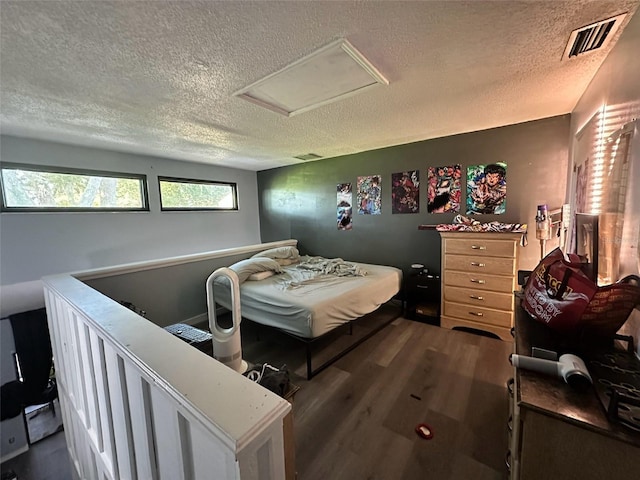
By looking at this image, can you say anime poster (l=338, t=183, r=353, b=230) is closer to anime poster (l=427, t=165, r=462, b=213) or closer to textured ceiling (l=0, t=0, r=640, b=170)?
anime poster (l=427, t=165, r=462, b=213)

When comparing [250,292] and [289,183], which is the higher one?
[289,183]

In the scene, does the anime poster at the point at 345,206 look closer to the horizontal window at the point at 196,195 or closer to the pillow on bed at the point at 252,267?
the pillow on bed at the point at 252,267

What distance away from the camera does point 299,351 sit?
261cm

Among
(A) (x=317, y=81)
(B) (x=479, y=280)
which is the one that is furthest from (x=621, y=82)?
(B) (x=479, y=280)

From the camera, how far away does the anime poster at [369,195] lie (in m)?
3.93

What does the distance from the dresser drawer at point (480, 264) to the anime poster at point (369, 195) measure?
1343 millimetres

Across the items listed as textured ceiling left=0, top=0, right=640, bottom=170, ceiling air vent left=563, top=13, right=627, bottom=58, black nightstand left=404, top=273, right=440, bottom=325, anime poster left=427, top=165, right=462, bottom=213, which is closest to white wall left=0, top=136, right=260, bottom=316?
textured ceiling left=0, top=0, right=640, bottom=170

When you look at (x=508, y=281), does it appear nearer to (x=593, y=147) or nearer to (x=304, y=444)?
(x=593, y=147)

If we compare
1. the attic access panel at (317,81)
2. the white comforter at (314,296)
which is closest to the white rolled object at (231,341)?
the white comforter at (314,296)

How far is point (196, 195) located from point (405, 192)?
3.46 meters

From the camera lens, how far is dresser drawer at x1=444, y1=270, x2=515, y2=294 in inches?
105

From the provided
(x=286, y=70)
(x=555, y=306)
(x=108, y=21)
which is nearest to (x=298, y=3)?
(x=286, y=70)

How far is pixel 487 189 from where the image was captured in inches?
121

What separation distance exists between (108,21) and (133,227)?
312cm
